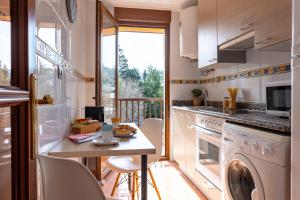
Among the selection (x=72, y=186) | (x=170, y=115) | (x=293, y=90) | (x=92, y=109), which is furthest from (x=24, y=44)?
(x=170, y=115)

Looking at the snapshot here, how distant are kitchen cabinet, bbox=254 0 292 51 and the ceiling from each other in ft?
5.65

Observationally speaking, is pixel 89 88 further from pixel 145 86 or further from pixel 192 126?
pixel 192 126

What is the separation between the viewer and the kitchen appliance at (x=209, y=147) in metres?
1.92

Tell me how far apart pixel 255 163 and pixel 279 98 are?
68 cm

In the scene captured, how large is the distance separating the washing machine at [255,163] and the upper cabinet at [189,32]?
1.73m

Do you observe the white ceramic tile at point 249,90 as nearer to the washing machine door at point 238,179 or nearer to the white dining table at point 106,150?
the washing machine door at point 238,179

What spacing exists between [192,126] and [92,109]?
3.76 feet

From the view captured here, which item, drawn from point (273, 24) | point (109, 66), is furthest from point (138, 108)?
point (273, 24)

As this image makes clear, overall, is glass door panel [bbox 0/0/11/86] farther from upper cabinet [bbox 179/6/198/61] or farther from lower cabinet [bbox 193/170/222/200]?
upper cabinet [bbox 179/6/198/61]

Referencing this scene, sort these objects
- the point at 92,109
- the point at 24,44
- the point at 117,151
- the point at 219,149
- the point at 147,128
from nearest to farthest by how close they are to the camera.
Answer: the point at 24,44 < the point at 117,151 < the point at 219,149 < the point at 92,109 < the point at 147,128

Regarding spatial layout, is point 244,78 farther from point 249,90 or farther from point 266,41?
point 266,41

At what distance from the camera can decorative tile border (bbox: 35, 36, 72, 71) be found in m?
0.97

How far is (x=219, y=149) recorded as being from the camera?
191 cm

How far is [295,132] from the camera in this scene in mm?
1020
